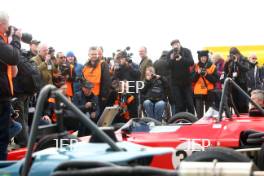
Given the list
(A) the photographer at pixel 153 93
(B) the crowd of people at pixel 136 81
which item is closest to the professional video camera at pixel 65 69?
(B) the crowd of people at pixel 136 81

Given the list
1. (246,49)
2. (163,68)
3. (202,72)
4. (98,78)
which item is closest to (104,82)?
(98,78)

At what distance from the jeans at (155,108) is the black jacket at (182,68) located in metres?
0.88

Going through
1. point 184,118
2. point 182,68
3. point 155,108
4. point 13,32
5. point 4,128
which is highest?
point 13,32

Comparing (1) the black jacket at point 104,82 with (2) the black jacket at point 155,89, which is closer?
(1) the black jacket at point 104,82

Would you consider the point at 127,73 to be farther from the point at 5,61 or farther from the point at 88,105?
the point at 5,61

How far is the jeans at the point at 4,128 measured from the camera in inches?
259

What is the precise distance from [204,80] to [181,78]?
56 centimetres

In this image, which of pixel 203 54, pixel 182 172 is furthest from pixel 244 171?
pixel 203 54

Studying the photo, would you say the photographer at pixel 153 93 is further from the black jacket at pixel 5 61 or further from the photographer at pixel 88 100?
the black jacket at pixel 5 61

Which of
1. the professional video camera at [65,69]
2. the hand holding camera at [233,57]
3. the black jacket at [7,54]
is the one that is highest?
the black jacket at [7,54]

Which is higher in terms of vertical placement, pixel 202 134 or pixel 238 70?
pixel 238 70

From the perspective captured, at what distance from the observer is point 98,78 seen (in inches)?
441

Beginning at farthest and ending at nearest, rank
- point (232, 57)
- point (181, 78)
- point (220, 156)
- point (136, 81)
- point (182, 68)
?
point (232, 57) → point (181, 78) → point (182, 68) → point (136, 81) → point (220, 156)

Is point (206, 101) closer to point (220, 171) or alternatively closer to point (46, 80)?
point (46, 80)
